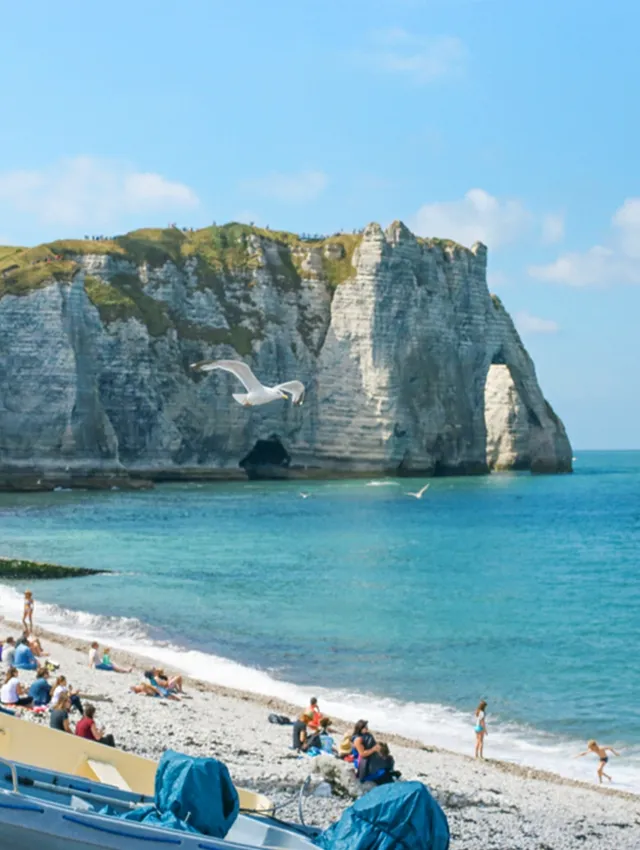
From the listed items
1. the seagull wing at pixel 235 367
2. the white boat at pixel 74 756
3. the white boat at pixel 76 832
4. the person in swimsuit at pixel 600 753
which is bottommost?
the person in swimsuit at pixel 600 753

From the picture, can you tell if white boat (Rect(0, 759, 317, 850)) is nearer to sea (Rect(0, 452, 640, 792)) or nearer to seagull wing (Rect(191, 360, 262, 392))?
sea (Rect(0, 452, 640, 792))

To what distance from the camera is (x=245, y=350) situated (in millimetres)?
98688

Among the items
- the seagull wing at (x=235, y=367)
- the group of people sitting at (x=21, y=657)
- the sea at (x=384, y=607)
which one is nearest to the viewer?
the group of people sitting at (x=21, y=657)

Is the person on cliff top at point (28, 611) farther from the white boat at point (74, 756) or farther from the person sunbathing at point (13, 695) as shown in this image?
the white boat at point (74, 756)

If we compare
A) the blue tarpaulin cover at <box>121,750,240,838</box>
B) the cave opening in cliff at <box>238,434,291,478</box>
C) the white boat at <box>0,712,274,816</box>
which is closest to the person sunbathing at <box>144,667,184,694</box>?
the white boat at <box>0,712,274,816</box>

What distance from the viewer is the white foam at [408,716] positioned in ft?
59.8

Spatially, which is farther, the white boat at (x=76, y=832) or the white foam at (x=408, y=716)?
the white foam at (x=408, y=716)

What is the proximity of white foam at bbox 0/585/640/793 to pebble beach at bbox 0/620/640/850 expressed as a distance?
1.68 ft

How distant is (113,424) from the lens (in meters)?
91.2

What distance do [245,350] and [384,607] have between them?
65.4 metres

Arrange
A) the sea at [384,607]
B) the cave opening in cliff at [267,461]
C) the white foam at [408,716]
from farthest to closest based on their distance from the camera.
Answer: the cave opening in cliff at [267,461] < the sea at [384,607] < the white foam at [408,716]

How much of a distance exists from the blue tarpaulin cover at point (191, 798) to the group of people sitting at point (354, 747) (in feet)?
11.7

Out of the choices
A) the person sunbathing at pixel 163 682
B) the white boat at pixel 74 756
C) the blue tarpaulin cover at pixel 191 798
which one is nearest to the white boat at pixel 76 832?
the blue tarpaulin cover at pixel 191 798

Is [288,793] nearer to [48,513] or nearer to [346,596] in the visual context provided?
[346,596]
